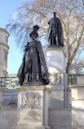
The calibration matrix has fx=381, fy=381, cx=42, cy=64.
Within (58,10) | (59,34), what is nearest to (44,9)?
(58,10)

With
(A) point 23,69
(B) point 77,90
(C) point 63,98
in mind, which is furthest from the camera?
(C) point 63,98

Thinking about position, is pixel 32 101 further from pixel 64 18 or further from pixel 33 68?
pixel 64 18

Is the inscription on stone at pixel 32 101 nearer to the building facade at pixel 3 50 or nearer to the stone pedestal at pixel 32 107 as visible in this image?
the stone pedestal at pixel 32 107

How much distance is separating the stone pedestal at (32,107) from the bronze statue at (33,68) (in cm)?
33

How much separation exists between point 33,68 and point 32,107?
1514 mm

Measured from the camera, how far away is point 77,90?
16.0m

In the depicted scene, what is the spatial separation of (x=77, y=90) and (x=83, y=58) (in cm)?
2469

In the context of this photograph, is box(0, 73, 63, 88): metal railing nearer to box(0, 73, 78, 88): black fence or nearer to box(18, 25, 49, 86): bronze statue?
box(0, 73, 78, 88): black fence

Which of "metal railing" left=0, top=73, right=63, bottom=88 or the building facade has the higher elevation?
the building facade

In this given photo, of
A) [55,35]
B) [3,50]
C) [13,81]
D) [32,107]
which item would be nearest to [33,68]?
[32,107]

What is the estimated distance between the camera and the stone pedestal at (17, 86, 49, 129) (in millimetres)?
13844

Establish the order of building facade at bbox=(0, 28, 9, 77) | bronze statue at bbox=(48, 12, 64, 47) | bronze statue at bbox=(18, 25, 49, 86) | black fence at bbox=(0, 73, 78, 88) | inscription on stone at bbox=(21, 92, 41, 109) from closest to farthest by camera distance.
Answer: inscription on stone at bbox=(21, 92, 41, 109) < bronze statue at bbox=(18, 25, 49, 86) < black fence at bbox=(0, 73, 78, 88) < bronze statue at bbox=(48, 12, 64, 47) < building facade at bbox=(0, 28, 9, 77)

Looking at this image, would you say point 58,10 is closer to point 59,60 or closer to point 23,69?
point 59,60

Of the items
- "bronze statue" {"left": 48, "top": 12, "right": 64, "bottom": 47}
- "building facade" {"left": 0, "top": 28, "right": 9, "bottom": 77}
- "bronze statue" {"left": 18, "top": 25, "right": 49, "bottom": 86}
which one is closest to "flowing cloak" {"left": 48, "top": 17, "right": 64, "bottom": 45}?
"bronze statue" {"left": 48, "top": 12, "right": 64, "bottom": 47}
